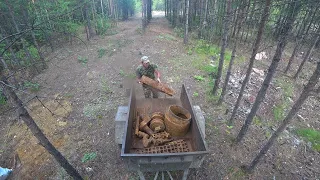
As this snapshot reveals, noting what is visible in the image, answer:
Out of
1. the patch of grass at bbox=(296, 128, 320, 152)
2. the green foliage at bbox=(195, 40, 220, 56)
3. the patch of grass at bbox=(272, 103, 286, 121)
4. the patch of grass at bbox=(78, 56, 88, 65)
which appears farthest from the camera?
the green foliage at bbox=(195, 40, 220, 56)

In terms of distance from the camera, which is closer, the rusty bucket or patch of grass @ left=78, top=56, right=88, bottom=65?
the rusty bucket

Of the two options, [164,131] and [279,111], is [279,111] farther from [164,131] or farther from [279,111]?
[164,131]

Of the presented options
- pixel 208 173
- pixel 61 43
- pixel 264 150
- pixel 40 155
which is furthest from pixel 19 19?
pixel 264 150

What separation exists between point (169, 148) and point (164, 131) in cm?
61

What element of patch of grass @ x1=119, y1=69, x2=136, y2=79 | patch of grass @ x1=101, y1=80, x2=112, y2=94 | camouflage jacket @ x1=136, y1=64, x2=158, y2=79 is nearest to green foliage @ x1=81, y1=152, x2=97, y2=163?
camouflage jacket @ x1=136, y1=64, x2=158, y2=79

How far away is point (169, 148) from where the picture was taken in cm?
406

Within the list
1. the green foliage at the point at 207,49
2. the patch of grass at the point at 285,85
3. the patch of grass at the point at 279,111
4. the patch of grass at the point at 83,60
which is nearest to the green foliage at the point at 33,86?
the patch of grass at the point at 83,60

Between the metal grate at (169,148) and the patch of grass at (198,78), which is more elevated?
the metal grate at (169,148)

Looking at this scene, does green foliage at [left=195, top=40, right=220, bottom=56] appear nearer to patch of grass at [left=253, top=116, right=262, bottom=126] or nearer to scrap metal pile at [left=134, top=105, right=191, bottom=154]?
patch of grass at [left=253, top=116, right=262, bottom=126]

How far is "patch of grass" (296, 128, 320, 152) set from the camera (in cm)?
652

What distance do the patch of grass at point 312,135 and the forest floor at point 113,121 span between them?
237 millimetres

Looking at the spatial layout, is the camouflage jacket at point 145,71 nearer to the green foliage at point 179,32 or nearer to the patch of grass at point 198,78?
the patch of grass at point 198,78

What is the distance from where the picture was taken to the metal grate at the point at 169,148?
402 centimetres

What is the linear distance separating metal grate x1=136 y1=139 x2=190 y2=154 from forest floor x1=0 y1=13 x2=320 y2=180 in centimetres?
139
